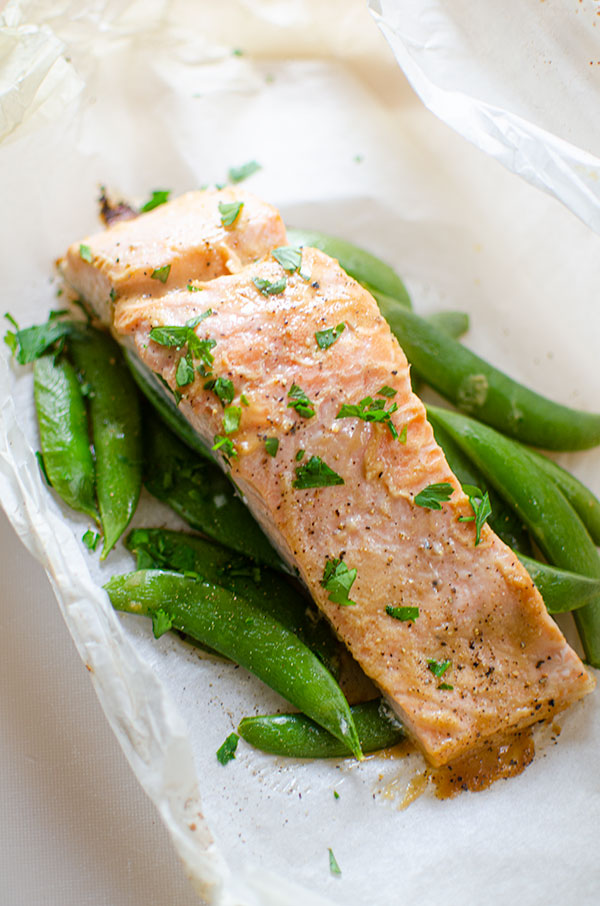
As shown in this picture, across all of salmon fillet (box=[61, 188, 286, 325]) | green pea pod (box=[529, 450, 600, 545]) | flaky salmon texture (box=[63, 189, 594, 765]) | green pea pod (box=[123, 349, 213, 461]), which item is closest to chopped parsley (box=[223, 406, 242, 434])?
flaky salmon texture (box=[63, 189, 594, 765])

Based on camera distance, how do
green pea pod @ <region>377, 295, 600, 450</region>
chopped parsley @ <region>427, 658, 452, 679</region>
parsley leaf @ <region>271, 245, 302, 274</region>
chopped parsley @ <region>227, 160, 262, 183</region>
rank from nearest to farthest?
chopped parsley @ <region>427, 658, 452, 679</region>, parsley leaf @ <region>271, 245, 302, 274</region>, green pea pod @ <region>377, 295, 600, 450</region>, chopped parsley @ <region>227, 160, 262, 183</region>

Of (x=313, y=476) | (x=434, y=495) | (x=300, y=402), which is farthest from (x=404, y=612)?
(x=300, y=402)

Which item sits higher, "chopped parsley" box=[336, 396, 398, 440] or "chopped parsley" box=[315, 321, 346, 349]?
"chopped parsley" box=[315, 321, 346, 349]

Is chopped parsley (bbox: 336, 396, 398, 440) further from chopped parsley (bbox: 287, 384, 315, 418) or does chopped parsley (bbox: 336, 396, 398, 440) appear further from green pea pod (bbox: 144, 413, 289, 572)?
green pea pod (bbox: 144, 413, 289, 572)

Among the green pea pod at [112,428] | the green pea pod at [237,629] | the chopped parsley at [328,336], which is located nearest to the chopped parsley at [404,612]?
the green pea pod at [237,629]

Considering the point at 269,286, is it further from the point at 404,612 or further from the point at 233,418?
the point at 404,612

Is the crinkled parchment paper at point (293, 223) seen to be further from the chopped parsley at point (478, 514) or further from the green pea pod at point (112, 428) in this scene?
the chopped parsley at point (478, 514)

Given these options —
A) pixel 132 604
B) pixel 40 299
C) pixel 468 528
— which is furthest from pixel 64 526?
pixel 468 528
